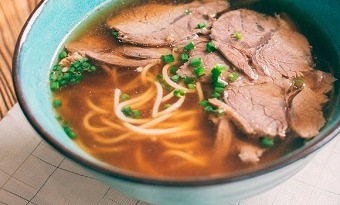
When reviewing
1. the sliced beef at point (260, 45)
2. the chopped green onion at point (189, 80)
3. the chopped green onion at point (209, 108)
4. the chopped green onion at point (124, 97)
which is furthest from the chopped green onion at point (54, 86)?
the sliced beef at point (260, 45)

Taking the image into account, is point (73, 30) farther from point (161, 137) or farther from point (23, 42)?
point (161, 137)

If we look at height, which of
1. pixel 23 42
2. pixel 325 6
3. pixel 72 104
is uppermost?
pixel 325 6

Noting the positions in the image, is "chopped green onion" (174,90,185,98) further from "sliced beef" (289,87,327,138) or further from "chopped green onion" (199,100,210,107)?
"sliced beef" (289,87,327,138)

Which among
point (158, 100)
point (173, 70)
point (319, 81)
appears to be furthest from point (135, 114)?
point (319, 81)

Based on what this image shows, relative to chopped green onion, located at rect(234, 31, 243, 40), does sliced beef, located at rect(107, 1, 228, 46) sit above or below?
below

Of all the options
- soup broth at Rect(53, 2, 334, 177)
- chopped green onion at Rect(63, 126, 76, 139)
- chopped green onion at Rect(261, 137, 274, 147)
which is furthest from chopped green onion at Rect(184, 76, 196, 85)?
chopped green onion at Rect(63, 126, 76, 139)

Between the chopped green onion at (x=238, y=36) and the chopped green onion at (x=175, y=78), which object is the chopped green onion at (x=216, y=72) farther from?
the chopped green onion at (x=238, y=36)

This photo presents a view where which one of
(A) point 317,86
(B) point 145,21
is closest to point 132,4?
(B) point 145,21
